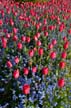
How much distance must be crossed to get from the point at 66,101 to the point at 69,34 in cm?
264

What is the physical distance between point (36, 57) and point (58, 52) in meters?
0.41

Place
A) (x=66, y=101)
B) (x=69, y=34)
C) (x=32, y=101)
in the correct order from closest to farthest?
(x=32, y=101), (x=66, y=101), (x=69, y=34)

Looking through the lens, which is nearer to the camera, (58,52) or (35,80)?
(35,80)

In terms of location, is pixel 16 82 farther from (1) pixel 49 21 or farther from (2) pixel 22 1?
(2) pixel 22 1

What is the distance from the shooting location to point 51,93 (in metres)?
4.25

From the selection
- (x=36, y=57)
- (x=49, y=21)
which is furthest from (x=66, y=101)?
(x=49, y=21)

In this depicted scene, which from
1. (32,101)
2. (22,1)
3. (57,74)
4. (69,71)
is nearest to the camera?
A: (32,101)

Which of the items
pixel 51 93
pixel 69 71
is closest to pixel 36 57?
pixel 69 71

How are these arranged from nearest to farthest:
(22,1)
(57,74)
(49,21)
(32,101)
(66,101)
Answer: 1. (32,101)
2. (66,101)
3. (57,74)
4. (49,21)
5. (22,1)

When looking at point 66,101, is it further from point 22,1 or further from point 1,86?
point 22,1

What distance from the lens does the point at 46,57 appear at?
5.45m

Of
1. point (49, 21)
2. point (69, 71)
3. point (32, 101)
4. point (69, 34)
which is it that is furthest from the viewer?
point (49, 21)

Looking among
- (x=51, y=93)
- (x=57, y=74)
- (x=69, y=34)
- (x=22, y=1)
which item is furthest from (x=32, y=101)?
(x=22, y=1)

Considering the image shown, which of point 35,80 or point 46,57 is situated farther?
point 46,57
